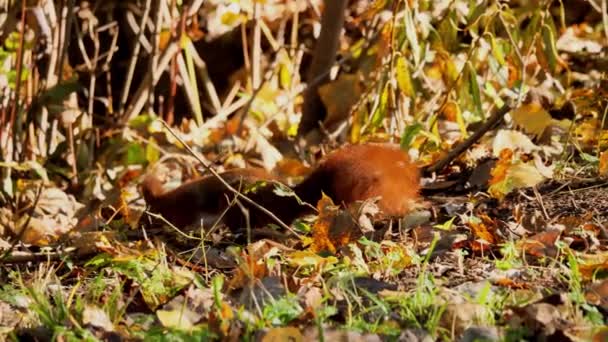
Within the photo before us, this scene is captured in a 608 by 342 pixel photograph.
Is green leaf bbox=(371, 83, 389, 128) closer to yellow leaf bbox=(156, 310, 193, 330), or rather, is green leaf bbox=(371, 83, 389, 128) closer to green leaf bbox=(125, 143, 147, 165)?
green leaf bbox=(125, 143, 147, 165)

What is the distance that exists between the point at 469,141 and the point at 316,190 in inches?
28.5

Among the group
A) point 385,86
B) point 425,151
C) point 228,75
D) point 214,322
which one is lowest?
point 228,75

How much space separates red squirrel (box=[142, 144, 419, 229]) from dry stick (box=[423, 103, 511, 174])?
23.6 inches

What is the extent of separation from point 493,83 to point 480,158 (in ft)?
2.81

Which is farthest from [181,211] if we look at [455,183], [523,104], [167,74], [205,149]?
[167,74]

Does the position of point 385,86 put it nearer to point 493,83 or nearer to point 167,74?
point 493,83

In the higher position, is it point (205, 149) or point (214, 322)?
point (214, 322)

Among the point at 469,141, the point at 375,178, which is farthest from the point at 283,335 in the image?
the point at 469,141

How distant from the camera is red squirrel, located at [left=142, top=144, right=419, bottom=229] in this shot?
2.95 metres

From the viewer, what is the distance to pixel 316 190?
3096 millimetres

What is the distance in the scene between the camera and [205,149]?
4832mm

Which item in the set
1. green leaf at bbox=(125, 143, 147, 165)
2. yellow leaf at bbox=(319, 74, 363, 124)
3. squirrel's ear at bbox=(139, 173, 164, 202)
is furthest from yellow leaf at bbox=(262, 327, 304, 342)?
green leaf at bbox=(125, 143, 147, 165)

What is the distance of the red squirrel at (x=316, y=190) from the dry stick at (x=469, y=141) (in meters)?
0.60

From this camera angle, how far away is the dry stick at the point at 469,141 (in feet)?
11.8
